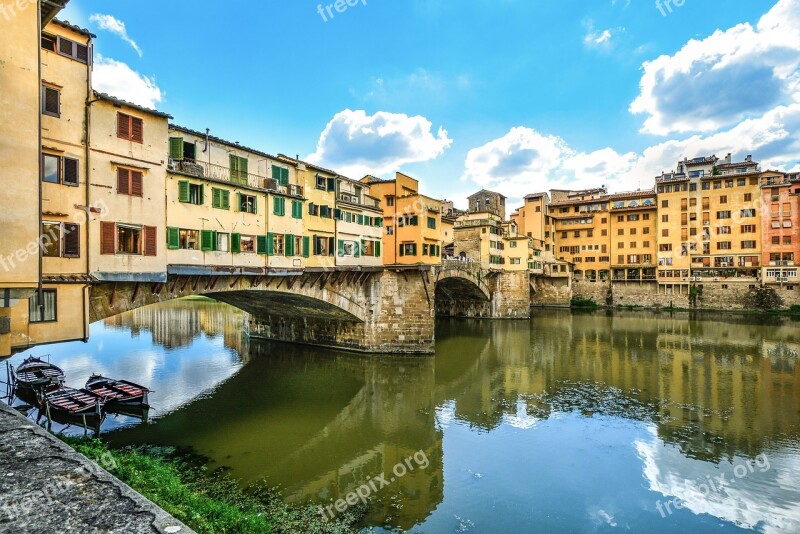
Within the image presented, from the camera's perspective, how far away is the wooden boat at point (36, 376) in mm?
17891

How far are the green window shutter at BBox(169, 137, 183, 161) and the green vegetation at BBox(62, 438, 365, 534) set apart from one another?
12299 millimetres

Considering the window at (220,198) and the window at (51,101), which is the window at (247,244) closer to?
the window at (220,198)

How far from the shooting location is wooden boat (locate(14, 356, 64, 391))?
17.9 metres

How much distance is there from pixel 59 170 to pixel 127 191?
2266 millimetres

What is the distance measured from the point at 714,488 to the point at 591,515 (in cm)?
478

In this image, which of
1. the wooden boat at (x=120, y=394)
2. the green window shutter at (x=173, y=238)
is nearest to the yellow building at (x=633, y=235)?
the green window shutter at (x=173, y=238)

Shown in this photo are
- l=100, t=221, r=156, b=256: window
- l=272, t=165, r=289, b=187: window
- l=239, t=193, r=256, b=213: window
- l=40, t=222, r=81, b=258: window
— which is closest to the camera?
l=40, t=222, r=81, b=258: window

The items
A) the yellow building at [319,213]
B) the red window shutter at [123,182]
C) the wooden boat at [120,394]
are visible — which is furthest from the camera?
the yellow building at [319,213]

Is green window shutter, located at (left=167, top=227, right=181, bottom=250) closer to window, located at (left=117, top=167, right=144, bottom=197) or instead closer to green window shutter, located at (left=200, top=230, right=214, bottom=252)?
green window shutter, located at (left=200, top=230, right=214, bottom=252)

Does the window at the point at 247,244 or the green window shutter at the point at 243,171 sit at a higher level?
the green window shutter at the point at 243,171

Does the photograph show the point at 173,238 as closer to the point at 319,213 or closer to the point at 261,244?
the point at 261,244

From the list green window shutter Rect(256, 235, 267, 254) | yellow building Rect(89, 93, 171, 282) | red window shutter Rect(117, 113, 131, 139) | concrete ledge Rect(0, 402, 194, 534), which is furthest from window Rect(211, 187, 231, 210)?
concrete ledge Rect(0, 402, 194, 534)

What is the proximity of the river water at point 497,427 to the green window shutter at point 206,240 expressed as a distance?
7853 mm

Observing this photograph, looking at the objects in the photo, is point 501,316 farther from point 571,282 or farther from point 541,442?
point 541,442
